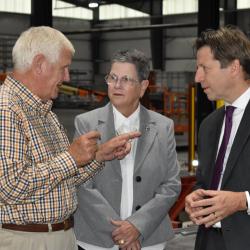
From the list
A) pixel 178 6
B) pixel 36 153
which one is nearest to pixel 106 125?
pixel 36 153

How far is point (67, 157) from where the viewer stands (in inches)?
87.2

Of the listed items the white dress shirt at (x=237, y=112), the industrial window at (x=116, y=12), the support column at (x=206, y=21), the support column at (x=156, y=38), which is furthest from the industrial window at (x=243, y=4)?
the white dress shirt at (x=237, y=112)

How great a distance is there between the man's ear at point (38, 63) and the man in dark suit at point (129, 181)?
0.66 meters

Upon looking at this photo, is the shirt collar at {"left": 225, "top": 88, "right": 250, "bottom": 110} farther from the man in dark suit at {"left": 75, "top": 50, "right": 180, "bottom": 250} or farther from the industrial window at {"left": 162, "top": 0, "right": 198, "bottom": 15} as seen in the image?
the industrial window at {"left": 162, "top": 0, "right": 198, "bottom": 15}

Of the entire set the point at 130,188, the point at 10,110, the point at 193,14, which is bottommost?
the point at 130,188

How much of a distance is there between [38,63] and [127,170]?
88 cm

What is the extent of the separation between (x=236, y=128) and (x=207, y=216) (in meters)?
0.49

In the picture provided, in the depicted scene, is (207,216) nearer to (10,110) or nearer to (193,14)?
(10,110)

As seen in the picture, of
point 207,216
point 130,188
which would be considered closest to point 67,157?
point 207,216

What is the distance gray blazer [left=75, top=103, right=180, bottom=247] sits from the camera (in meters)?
2.85

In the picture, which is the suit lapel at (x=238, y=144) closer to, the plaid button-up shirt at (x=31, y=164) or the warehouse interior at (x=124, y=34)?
the plaid button-up shirt at (x=31, y=164)

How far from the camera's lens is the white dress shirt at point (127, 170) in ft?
9.55

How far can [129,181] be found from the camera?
293 cm

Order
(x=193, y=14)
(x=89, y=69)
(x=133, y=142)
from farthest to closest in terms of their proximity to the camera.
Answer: (x=89, y=69) → (x=193, y=14) → (x=133, y=142)
